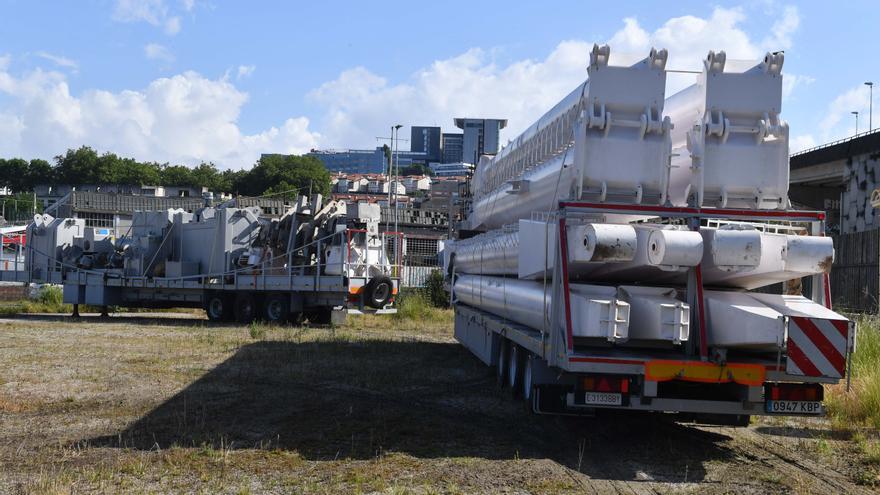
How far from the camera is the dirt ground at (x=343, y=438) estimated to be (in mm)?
8016

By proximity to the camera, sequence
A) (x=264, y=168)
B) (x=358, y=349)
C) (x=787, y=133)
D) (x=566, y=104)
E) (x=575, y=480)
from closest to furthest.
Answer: (x=575, y=480) → (x=787, y=133) → (x=566, y=104) → (x=358, y=349) → (x=264, y=168)

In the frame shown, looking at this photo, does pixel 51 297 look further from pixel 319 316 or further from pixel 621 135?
pixel 621 135

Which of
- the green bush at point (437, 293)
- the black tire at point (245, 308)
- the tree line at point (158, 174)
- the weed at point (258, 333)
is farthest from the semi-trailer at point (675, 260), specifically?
the tree line at point (158, 174)

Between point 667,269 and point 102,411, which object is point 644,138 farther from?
point 102,411

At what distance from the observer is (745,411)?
9.16 m

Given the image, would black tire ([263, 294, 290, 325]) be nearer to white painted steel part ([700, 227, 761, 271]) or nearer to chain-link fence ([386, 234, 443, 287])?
chain-link fence ([386, 234, 443, 287])

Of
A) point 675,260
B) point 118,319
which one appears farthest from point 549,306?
point 118,319

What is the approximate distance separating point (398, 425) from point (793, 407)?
14.1ft

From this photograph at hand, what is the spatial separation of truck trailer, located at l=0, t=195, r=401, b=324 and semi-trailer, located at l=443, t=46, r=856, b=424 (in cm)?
1242

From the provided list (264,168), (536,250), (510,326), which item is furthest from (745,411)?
(264,168)

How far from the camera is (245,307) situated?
2598cm

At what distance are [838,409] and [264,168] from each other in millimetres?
100306

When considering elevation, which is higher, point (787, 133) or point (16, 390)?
point (787, 133)

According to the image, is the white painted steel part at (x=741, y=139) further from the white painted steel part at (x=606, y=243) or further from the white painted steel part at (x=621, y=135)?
the white painted steel part at (x=606, y=243)
